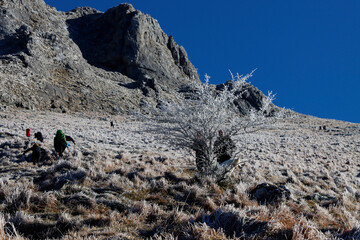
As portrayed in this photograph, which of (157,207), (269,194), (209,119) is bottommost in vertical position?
(157,207)

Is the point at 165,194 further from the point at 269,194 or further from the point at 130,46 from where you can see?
the point at 130,46

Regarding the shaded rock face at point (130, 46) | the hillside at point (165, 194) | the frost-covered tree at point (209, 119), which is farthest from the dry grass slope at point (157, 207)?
the shaded rock face at point (130, 46)

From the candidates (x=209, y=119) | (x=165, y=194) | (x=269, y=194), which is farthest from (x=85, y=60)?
(x=269, y=194)

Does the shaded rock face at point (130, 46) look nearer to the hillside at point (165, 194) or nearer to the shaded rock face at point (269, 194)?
the hillside at point (165, 194)

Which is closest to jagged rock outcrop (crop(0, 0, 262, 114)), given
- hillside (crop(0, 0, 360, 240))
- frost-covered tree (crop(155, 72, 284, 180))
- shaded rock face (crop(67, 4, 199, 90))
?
shaded rock face (crop(67, 4, 199, 90))

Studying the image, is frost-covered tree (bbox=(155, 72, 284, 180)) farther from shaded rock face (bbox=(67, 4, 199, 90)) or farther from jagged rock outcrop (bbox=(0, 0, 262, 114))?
shaded rock face (bbox=(67, 4, 199, 90))

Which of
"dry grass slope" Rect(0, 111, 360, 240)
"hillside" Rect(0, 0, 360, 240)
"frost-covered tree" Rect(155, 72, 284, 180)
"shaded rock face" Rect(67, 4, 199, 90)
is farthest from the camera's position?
"shaded rock face" Rect(67, 4, 199, 90)

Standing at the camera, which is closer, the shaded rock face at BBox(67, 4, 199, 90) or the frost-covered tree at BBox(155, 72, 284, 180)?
the frost-covered tree at BBox(155, 72, 284, 180)

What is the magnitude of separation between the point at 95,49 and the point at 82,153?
93898 millimetres

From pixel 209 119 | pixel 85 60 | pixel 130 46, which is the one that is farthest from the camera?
pixel 130 46

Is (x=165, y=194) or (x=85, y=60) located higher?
(x=85, y=60)

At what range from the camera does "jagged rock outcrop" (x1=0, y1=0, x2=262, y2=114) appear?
56688mm

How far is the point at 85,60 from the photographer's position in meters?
84.5

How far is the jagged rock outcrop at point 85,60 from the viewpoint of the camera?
56.7 metres
